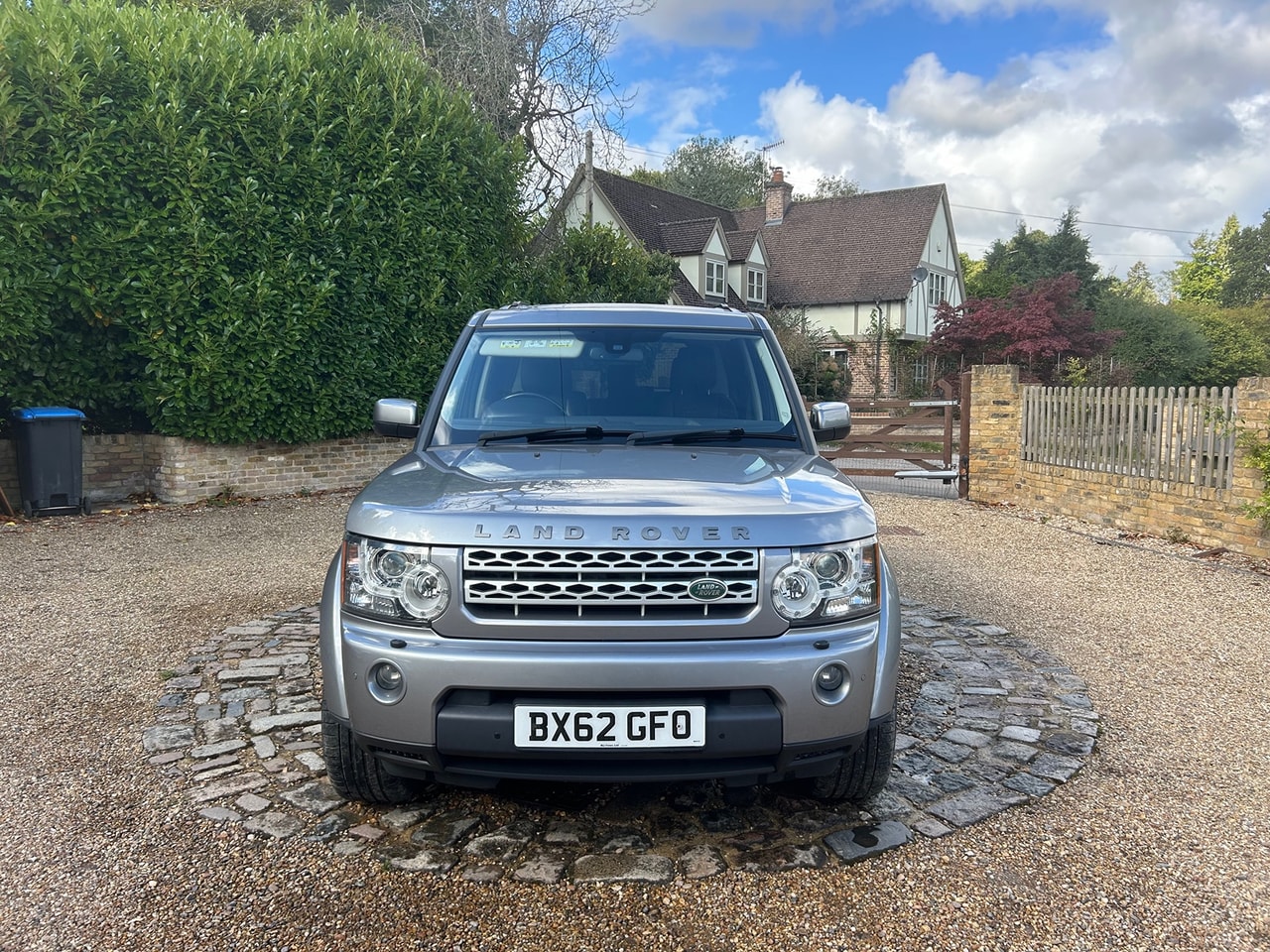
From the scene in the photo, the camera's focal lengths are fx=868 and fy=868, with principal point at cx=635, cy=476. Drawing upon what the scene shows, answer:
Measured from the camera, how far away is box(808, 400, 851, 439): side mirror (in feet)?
13.5

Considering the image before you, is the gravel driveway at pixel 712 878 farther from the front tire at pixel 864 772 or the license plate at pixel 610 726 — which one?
the license plate at pixel 610 726

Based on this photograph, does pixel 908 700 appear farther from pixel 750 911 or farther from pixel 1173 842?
pixel 750 911

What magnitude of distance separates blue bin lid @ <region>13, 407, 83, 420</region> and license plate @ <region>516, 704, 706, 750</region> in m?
9.14

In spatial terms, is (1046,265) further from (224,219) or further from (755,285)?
(224,219)

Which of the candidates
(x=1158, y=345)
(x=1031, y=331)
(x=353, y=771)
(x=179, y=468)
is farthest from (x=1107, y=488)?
(x=1158, y=345)

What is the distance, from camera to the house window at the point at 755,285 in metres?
34.7

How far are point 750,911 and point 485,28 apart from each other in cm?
1683

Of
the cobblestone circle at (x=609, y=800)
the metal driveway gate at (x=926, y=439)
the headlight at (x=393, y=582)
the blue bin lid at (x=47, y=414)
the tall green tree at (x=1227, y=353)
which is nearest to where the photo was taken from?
the headlight at (x=393, y=582)

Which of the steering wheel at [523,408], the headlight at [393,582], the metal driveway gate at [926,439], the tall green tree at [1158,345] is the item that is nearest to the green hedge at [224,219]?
the metal driveway gate at [926,439]

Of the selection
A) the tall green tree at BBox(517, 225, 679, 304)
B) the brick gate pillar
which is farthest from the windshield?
the tall green tree at BBox(517, 225, 679, 304)

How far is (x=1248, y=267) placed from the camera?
2773 inches

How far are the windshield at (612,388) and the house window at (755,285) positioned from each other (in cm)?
3151

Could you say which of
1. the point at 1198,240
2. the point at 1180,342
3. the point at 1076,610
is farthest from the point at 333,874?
the point at 1198,240

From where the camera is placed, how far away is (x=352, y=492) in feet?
40.2
